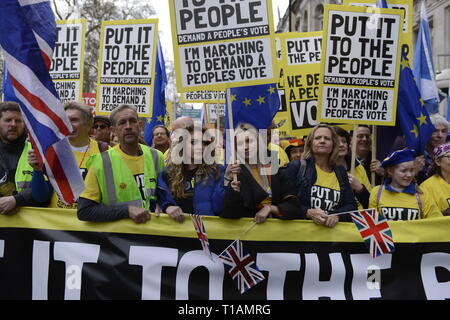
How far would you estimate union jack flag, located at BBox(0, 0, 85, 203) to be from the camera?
3.92 m

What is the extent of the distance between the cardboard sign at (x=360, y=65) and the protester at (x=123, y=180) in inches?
82.5

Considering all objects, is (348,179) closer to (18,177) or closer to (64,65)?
(18,177)

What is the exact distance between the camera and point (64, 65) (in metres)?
8.35

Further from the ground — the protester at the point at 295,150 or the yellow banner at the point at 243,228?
the protester at the point at 295,150

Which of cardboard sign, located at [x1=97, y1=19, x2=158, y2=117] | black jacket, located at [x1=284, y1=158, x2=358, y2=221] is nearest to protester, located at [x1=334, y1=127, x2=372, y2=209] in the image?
black jacket, located at [x1=284, y1=158, x2=358, y2=221]

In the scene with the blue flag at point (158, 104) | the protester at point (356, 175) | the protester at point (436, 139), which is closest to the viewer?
the protester at point (356, 175)

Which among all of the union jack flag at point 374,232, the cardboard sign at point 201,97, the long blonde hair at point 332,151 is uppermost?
the cardboard sign at point 201,97

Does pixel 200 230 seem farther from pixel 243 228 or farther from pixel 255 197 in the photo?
pixel 255 197

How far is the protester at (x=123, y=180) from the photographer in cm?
425

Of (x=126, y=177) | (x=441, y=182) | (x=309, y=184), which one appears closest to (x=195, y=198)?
(x=126, y=177)

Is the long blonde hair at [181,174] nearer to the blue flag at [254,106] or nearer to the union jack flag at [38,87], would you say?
the union jack flag at [38,87]

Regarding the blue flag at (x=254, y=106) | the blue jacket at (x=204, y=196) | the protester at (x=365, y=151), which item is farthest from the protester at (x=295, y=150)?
the blue jacket at (x=204, y=196)

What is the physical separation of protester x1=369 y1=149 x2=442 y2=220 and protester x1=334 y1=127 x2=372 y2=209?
163 mm

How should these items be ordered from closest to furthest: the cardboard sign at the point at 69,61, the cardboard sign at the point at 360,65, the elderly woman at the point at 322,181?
the elderly woman at the point at 322,181
the cardboard sign at the point at 360,65
the cardboard sign at the point at 69,61
